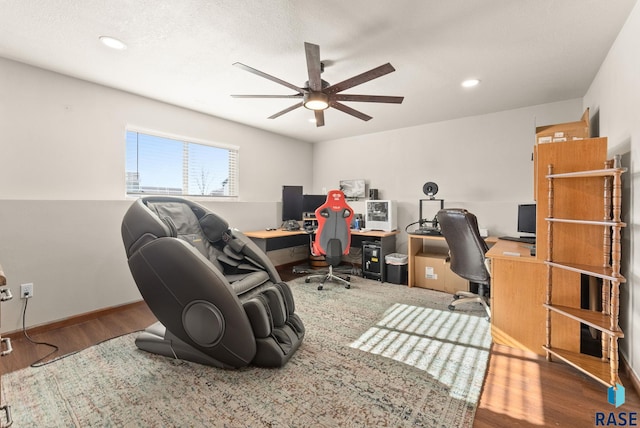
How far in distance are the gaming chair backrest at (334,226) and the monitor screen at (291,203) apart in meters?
1.13

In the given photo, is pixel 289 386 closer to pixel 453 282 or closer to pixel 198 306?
pixel 198 306

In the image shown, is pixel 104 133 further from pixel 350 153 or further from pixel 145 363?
pixel 350 153

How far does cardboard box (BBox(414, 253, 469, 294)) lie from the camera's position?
3.65m

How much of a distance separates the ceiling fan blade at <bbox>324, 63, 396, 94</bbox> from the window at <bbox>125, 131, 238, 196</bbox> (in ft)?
7.64

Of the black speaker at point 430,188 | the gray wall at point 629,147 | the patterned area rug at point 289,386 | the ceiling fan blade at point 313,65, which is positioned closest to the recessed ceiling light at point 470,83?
the gray wall at point 629,147

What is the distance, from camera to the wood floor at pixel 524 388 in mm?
1530

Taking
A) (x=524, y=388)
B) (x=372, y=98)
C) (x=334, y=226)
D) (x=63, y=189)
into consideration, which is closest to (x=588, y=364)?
(x=524, y=388)

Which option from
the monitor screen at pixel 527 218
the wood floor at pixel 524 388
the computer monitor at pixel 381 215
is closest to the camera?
the wood floor at pixel 524 388

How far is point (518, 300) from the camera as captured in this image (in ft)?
7.33

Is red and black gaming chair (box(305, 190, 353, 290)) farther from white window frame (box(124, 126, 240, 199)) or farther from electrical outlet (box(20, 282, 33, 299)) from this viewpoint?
electrical outlet (box(20, 282, 33, 299))

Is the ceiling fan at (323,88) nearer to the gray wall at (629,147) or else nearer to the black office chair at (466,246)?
the black office chair at (466,246)

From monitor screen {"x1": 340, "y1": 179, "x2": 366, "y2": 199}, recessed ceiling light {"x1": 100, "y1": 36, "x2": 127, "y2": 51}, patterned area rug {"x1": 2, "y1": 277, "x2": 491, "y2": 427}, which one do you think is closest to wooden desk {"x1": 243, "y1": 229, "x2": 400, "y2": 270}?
monitor screen {"x1": 340, "y1": 179, "x2": 366, "y2": 199}

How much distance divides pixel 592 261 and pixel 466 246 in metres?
0.96

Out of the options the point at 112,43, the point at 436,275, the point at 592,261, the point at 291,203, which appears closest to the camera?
the point at 592,261
